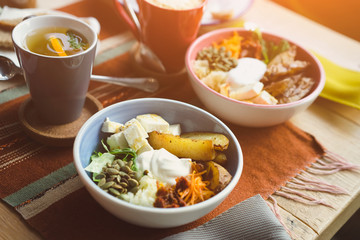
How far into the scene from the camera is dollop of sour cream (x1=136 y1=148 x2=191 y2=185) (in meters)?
0.94

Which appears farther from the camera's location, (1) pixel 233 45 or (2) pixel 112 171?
(1) pixel 233 45

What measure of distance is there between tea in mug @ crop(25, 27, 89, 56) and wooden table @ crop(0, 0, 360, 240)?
450mm

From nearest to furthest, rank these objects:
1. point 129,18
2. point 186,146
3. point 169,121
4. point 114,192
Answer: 1. point 114,192
2. point 186,146
3. point 169,121
4. point 129,18

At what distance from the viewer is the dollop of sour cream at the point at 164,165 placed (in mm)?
938

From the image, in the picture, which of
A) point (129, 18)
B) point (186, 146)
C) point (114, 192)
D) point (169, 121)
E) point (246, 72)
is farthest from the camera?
point (129, 18)

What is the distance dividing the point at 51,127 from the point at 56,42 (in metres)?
0.26

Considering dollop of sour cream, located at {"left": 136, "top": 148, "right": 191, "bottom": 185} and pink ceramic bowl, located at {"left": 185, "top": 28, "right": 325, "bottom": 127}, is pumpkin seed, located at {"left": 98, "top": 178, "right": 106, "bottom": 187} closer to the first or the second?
dollop of sour cream, located at {"left": 136, "top": 148, "right": 191, "bottom": 185}

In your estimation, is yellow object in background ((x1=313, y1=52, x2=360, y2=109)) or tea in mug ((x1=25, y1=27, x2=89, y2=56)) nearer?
tea in mug ((x1=25, y1=27, x2=89, y2=56))

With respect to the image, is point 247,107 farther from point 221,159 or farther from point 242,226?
point 242,226

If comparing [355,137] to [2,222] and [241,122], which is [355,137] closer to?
[241,122]

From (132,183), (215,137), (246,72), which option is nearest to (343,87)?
(246,72)

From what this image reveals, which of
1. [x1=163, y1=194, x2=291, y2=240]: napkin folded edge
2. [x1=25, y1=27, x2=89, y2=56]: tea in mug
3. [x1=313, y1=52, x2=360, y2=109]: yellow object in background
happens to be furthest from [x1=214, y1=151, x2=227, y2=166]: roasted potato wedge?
[x1=313, y1=52, x2=360, y2=109]: yellow object in background

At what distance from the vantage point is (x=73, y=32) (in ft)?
3.79

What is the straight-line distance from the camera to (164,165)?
3.09ft
